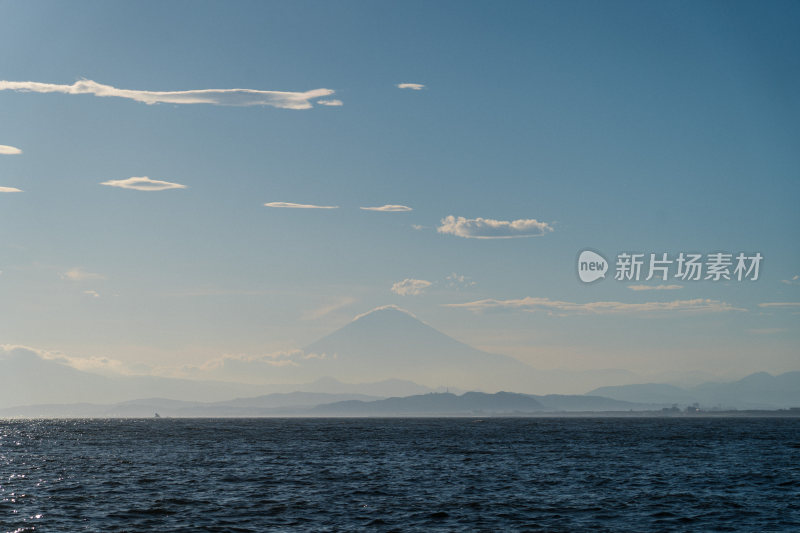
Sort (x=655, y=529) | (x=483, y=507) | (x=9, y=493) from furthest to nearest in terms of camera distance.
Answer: (x=9, y=493) < (x=483, y=507) < (x=655, y=529)

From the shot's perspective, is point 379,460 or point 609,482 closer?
point 609,482

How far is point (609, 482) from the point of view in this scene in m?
64.1

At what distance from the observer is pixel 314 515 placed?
46.9m

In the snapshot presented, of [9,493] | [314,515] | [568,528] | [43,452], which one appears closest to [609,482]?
[568,528]

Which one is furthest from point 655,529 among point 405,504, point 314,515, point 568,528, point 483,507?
point 314,515

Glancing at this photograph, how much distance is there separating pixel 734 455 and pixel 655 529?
202ft

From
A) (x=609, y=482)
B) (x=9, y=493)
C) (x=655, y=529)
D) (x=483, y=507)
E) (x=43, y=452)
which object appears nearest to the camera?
(x=655, y=529)

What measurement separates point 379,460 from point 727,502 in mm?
42605

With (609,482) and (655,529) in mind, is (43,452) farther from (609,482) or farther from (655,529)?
(655,529)

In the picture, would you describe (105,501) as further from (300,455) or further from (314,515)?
(300,455)

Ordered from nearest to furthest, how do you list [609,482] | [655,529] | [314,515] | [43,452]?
1. [655,529]
2. [314,515]
3. [609,482]
4. [43,452]

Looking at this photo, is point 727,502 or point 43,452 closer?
point 727,502

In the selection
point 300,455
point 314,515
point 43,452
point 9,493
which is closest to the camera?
point 314,515

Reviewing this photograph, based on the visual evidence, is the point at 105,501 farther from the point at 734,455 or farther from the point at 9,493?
the point at 734,455
